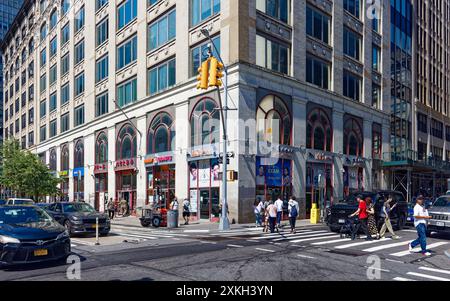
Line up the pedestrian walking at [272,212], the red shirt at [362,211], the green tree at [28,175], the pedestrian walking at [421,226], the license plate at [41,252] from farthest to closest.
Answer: the green tree at [28,175], the pedestrian walking at [272,212], the red shirt at [362,211], the pedestrian walking at [421,226], the license plate at [41,252]

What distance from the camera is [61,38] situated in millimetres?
52812

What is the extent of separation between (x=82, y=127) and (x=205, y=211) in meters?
24.1

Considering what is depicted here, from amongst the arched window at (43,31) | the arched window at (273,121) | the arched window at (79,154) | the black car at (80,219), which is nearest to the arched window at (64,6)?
the arched window at (43,31)

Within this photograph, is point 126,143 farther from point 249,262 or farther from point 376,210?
point 249,262

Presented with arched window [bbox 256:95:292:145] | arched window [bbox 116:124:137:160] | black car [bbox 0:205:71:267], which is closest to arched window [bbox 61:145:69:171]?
arched window [bbox 116:124:137:160]

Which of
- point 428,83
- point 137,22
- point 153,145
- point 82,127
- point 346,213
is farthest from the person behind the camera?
point 428,83

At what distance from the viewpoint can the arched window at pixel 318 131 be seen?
31.7 meters

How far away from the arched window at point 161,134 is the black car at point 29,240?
20.3 m

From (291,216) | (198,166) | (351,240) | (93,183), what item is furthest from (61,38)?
(351,240)

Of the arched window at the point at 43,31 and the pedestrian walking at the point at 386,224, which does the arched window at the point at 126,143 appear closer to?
the pedestrian walking at the point at 386,224

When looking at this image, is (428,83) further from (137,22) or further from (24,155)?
(24,155)

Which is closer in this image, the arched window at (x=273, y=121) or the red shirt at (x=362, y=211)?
the red shirt at (x=362, y=211)

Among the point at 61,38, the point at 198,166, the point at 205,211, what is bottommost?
the point at 205,211

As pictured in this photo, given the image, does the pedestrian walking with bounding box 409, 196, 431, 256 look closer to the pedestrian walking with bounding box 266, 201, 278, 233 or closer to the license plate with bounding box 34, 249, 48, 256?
the pedestrian walking with bounding box 266, 201, 278, 233
